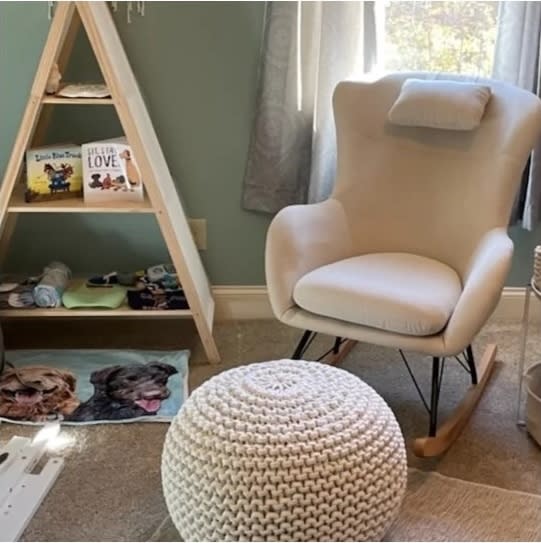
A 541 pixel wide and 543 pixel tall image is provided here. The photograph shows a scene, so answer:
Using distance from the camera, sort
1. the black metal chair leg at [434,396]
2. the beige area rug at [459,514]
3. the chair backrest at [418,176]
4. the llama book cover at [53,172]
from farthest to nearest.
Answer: the llama book cover at [53,172], the chair backrest at [418,176], the black metal chair leg at [434,396], the beige area rug at [459,514]

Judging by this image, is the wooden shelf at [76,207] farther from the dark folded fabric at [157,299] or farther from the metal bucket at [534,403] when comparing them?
the metal bucket at [534,403]

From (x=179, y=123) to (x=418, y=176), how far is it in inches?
35.0

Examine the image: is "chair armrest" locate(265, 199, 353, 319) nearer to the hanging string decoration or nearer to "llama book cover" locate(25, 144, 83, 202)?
"llama book cover" locate(25, 144, 83, 202)

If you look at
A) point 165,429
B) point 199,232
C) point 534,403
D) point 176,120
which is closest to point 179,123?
Answer: point 176,120

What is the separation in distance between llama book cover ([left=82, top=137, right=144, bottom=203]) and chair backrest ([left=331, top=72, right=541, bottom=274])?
64cm

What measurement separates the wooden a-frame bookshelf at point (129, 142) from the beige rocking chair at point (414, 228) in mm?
368

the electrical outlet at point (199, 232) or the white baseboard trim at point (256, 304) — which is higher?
the electrical outlet at point (199, 232)

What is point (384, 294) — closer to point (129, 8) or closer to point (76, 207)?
point (76, 207)

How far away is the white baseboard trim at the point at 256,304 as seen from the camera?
2953 millimetres

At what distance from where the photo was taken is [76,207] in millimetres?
2385

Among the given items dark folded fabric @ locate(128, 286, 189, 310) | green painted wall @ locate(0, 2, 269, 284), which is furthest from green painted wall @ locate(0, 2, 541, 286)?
dark folded fabric @ locate(128, 286, 189, 310)

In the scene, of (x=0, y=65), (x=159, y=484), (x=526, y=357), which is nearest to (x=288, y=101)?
(x=0, y=65)

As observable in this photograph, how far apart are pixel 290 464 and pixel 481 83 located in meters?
1.42

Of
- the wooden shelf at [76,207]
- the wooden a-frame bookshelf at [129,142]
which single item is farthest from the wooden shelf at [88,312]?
the wooden shelf at [76,207]
